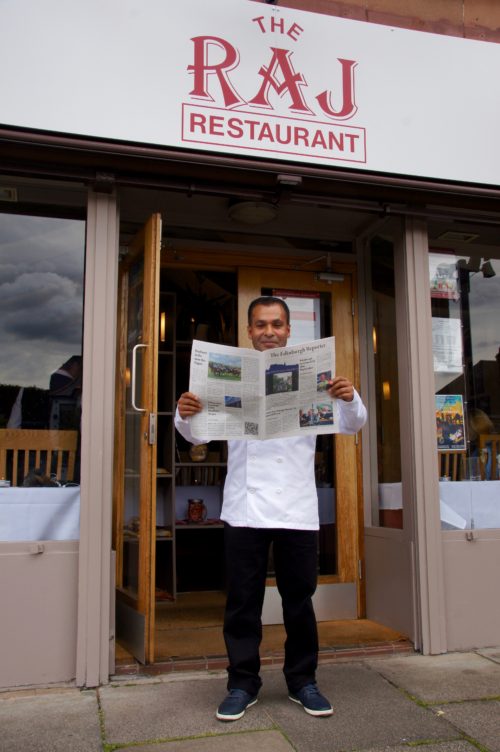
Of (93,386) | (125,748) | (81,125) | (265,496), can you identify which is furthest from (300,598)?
(81,125)

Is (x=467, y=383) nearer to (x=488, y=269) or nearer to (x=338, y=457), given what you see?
(x=488, y=269)

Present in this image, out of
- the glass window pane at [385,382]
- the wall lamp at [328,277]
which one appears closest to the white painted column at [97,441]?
the wall lamp at [328,277]

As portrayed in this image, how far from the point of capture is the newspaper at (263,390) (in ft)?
9.48

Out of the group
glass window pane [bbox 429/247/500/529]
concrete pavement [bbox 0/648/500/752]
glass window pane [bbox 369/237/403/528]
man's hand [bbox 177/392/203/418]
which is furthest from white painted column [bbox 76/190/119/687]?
glass window pane [bbox 429/247/500/529]

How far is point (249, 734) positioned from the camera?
2.83 m

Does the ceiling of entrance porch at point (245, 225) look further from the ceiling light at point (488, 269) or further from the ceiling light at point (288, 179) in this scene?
the ceiling light at point (488, 269)

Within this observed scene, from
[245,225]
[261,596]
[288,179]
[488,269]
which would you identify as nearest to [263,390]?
[261,596]

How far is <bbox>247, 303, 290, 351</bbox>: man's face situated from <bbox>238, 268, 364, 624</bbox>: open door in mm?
1617

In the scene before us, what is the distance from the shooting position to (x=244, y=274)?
4.97m

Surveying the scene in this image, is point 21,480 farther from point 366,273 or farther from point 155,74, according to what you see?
point 366,273

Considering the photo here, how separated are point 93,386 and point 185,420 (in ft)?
2.78

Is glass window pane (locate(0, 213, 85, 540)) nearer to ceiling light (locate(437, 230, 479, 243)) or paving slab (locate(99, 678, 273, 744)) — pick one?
paving slab (locate(99, 678, 273, 744))

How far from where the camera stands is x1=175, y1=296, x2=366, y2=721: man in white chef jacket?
10.0 feet

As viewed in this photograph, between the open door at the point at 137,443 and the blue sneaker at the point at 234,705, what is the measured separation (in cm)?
78
